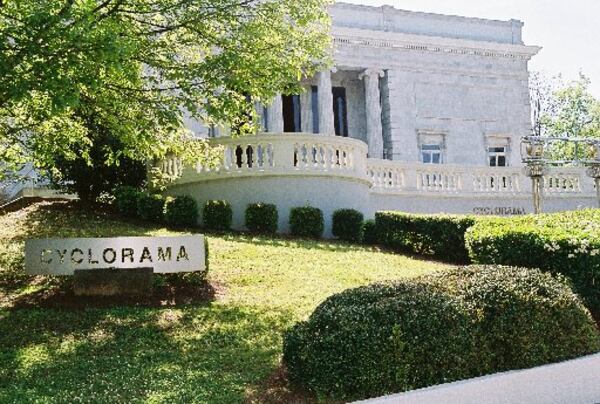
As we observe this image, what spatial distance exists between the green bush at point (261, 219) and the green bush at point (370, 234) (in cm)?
238

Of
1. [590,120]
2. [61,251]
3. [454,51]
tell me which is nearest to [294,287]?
[61,251]

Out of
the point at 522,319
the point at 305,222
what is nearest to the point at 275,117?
the point at 305,222

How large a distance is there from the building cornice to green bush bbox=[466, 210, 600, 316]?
888 inches

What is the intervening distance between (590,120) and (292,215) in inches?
1584

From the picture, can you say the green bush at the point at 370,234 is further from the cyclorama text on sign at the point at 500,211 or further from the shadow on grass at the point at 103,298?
the shadow on grass at the point at 103,298

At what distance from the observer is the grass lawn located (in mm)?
7090

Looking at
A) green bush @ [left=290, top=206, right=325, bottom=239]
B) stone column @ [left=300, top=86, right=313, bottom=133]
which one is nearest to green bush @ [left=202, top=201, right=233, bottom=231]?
green bush @ [left=290, top=206, right=325, bottom=239]

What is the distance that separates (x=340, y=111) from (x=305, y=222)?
19065mm

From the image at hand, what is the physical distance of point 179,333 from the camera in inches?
352

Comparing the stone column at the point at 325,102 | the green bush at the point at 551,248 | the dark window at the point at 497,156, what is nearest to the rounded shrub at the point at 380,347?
the green bush at the point at 551,248

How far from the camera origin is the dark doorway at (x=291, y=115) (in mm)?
34344

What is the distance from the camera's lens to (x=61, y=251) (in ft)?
33.9

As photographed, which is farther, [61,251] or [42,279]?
[42,279]

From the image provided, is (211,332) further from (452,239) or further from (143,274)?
(452,239)
